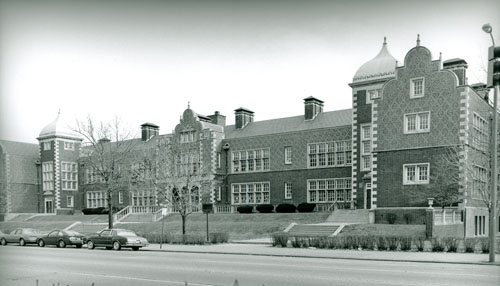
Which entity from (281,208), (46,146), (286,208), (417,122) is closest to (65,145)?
(46,146)

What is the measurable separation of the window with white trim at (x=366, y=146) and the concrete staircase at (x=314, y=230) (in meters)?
10.8

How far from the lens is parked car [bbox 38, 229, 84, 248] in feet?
100

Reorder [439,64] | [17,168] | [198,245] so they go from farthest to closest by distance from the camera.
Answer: [17,168] → [439,64] → [198,245]

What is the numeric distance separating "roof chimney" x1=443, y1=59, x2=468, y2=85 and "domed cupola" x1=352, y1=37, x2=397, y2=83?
613 centimetres

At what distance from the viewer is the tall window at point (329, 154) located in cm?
4666

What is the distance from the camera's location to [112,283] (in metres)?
14.0

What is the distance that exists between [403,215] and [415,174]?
319 cm

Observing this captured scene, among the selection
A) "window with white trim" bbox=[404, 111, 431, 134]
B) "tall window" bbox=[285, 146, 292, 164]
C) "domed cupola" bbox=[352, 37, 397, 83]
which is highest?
"domed cupola" bbox=[352, 37, 397, 83]

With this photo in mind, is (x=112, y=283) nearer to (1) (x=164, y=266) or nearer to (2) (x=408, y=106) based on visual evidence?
(1) (x=164, y=266)

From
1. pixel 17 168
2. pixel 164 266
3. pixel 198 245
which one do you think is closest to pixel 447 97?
pixel 198 245

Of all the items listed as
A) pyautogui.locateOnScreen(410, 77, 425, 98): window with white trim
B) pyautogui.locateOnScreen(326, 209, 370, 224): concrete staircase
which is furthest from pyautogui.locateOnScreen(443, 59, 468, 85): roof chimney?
pyautogui.locateOnScreen(326, 209, 370, 224): concrete staircase

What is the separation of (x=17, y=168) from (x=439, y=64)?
5728cm

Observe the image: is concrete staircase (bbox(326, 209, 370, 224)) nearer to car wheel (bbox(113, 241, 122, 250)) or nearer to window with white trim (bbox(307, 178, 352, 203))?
window with white trim (bbox(307, 178, 352, 203))

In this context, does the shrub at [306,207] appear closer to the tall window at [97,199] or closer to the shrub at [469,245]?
the shrub at [469,245]
